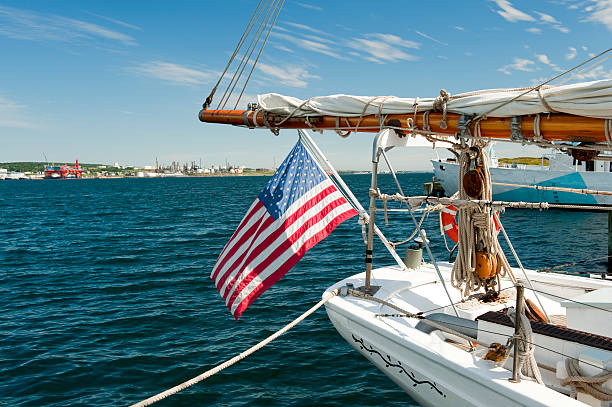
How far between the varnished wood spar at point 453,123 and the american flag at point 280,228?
74 centimetres

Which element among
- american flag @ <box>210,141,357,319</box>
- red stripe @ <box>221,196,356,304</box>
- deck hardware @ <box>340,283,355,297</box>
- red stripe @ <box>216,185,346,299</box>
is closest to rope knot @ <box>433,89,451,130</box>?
american flag @ <box>210,141,357,319</box>

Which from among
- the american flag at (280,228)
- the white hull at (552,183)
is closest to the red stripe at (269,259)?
the american flag at (280,228)

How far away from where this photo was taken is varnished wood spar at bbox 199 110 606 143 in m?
5.23

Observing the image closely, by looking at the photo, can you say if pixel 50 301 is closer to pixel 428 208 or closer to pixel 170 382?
pixel 170 382

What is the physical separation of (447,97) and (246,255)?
4134 millimetres

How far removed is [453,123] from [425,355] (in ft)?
10.4

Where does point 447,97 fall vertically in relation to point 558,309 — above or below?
above

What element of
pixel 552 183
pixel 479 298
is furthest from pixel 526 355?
pixel 552 183

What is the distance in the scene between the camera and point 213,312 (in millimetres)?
13008

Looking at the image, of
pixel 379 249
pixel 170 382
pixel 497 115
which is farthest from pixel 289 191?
pixel 379 249

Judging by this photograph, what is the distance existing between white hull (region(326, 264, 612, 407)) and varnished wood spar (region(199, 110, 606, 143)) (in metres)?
2.76

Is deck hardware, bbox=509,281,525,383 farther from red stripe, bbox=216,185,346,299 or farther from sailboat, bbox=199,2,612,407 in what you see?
red stripe, bbox=216,185,346,299

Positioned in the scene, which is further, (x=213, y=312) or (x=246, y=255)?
(x=213, y=312)

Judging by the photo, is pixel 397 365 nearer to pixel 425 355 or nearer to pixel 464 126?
pixel 425 355
